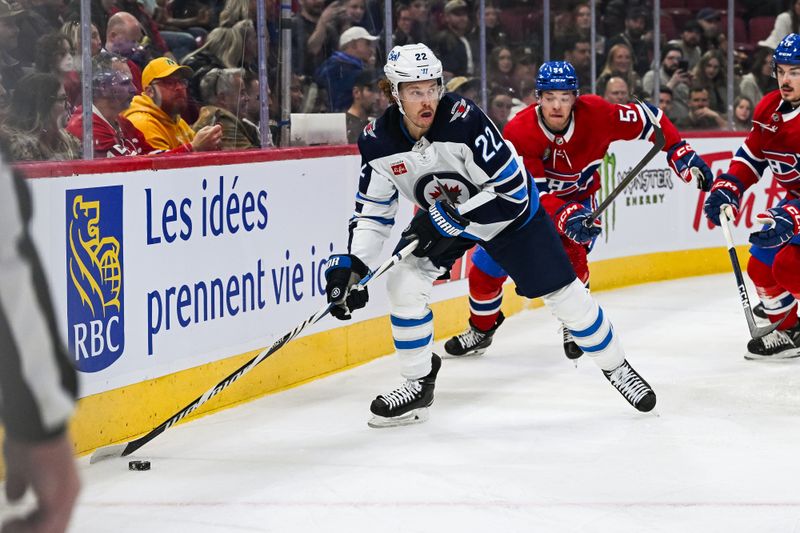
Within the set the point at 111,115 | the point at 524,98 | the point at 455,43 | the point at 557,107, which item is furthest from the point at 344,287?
the point at 524,98

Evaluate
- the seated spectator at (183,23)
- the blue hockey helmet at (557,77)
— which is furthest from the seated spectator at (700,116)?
the seated spectator at (183,23)

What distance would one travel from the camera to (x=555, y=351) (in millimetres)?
5312

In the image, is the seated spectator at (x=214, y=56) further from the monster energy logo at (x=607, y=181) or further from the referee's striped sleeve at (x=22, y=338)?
the referee's striped sleeve at (x=22, y=338)

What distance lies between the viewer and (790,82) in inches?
185

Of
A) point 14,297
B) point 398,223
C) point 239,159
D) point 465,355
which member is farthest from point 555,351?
point 14,297

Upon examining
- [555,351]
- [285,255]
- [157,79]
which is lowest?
[555,351]

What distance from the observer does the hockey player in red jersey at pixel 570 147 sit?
464cm

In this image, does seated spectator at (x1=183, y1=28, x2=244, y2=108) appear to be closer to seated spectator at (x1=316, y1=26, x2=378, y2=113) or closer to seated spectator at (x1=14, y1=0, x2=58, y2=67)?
seated spectator at (x1=316, y1=26, x2=378, y2=113)

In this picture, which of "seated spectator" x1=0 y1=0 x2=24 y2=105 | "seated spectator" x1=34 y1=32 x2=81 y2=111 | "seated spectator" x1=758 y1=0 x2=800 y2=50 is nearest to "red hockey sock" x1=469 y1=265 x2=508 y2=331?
"seated spectator" x1=34 y1=32 x2=81 y2=111

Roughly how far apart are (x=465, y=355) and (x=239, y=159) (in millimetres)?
1427

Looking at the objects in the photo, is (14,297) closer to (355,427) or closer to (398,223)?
(355,427)

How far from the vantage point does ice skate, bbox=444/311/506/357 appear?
5.14 metres

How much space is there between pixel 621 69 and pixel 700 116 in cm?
77

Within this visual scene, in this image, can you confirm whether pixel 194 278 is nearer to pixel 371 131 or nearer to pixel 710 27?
pixel 371 131
